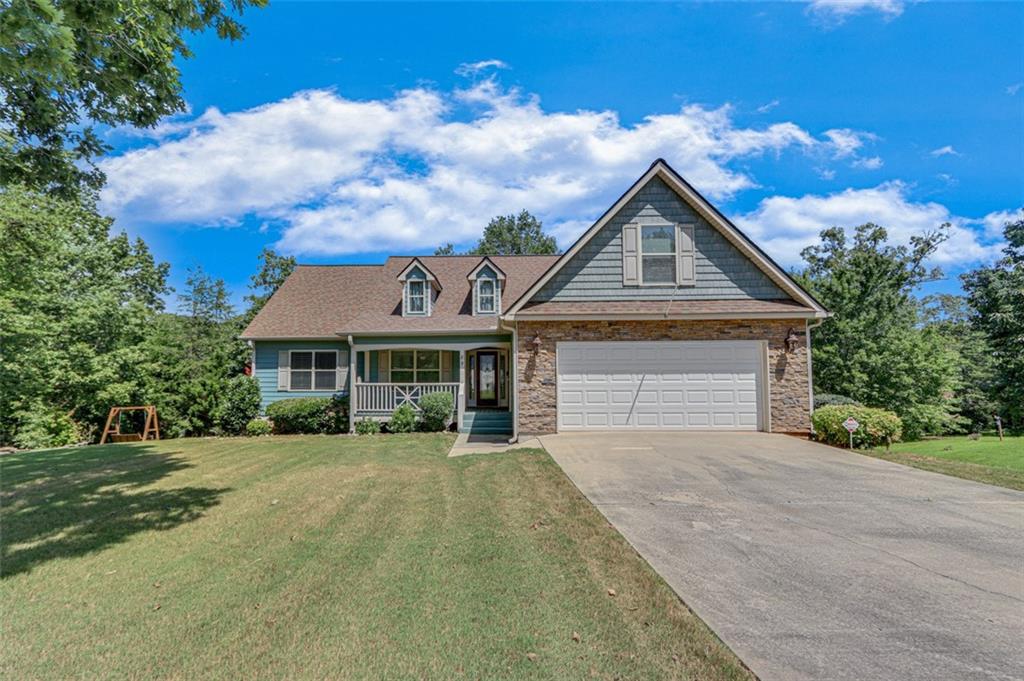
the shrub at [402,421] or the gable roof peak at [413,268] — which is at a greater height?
the gable roof peak at [413,268]

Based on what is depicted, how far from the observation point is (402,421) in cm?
1475

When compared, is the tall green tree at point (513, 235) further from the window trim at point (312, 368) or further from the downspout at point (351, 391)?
the downspout at point (351, 391)

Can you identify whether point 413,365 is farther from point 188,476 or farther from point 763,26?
point 763,26

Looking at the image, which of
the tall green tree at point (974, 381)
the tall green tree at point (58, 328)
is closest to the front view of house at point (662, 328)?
the tall green tree at point (974, 381)

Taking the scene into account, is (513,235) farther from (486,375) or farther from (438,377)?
(438,377)

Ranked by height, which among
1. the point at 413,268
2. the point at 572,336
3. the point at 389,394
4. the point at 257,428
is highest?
the point at 413,268

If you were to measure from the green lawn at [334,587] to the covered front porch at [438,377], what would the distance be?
745cm

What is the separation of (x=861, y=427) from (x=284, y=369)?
1707 cm

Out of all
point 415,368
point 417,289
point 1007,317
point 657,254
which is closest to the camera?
point 657,254

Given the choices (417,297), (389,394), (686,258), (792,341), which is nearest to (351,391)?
(389,394)

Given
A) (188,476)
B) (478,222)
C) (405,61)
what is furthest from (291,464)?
(478,222)

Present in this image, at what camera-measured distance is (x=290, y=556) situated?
466cm

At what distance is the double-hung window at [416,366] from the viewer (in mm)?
17297

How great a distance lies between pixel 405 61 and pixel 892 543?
12.7 metres
